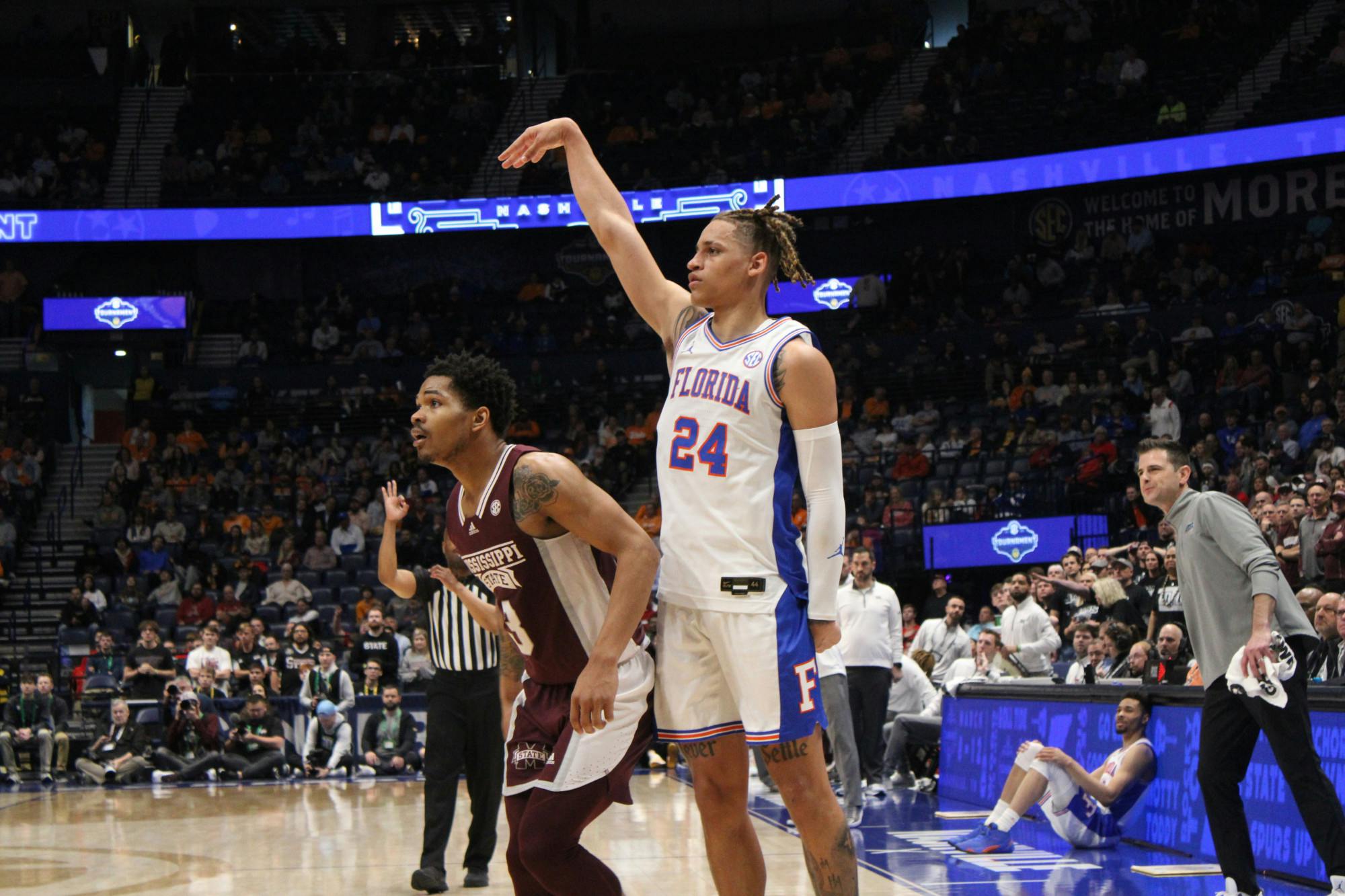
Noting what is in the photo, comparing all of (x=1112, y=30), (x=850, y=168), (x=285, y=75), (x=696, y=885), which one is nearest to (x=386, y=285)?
(x=285, y=75)

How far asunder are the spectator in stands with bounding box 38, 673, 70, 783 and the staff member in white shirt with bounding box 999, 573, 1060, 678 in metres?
9.26

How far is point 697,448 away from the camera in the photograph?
391cm

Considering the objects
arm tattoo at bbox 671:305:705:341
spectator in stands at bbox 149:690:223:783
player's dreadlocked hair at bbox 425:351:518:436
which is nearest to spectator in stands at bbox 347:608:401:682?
spectator in stands at bbox 149:690:223:783

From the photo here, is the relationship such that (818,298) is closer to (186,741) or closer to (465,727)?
(186,741)

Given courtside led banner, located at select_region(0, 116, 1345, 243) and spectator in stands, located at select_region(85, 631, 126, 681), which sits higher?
courtside led banner, located at select_region(0, 116, 1345, 243)

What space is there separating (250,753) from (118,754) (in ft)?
4.35

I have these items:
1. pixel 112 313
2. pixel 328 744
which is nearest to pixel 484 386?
pixel 328 744

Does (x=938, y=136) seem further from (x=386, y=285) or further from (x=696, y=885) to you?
(x=696, y=885)

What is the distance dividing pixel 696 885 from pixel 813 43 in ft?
81.9

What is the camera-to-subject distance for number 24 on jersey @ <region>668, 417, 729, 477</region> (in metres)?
3.88

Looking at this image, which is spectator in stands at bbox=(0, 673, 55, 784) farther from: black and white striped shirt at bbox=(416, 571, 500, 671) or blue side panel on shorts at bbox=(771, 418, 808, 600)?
blue side panel on shorts at bbox=(771, 418, 808, 600)

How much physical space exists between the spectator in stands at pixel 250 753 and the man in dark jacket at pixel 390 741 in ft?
2.69

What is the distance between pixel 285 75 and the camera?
29.0 m

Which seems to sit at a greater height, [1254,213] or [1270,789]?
[1254,213]
